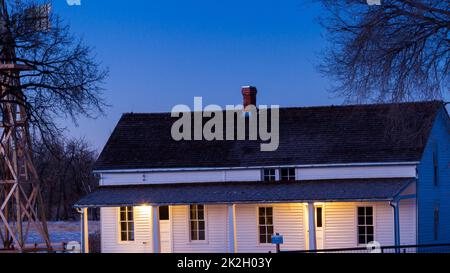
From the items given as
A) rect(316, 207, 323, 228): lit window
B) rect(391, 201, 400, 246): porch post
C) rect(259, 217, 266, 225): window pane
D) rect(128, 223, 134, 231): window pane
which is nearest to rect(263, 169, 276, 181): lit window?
rect(259, 217, 266, 225): window pane

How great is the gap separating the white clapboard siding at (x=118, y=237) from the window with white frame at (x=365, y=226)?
8294 millimetres

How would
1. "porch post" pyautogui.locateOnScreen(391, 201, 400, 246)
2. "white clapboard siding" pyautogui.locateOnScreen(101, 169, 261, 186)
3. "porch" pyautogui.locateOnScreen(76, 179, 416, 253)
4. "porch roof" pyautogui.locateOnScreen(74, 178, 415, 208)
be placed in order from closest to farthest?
"porch post" pyautogui.locateOnScreen(391, 201, 400, 246)
"porch roof" pyautogui.locateOnScreen(74, 178, 415, 208)
"porch" pyautogui.locateOnScreen(76, 179, 416, 253)
"white clapboard siding" pyautogui.locateOnScreen(101, 169, 261, 186)

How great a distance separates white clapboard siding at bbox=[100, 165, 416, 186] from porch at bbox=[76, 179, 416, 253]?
13.8 inches

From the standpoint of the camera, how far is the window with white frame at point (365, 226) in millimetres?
31438

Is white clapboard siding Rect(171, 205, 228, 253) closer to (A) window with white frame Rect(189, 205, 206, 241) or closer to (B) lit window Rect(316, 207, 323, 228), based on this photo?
(A) window with white frame Rect(189, 205, 206, 241)

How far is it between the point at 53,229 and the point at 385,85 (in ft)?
134

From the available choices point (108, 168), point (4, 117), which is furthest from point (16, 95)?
point (108, 168)

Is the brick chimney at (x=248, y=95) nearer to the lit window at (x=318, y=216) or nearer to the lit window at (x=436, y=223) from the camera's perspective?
the lit window at (x=318, y=216)

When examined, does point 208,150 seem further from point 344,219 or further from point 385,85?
point 385,85

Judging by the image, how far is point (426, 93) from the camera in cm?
2206

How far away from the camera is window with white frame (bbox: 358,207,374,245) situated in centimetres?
3144

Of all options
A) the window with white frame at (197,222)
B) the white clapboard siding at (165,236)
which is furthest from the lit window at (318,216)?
the white clapboard siding at (165,236)

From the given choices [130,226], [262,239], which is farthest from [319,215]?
Answer: [130,226]

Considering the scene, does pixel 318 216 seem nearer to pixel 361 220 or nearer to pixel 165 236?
pixel 361 220
